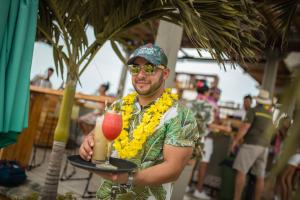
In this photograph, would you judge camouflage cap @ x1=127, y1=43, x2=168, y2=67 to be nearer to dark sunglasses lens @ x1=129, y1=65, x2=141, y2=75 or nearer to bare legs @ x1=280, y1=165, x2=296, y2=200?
dark sunglasses lens @ x1=129, y1=65, x2=141, y2=75

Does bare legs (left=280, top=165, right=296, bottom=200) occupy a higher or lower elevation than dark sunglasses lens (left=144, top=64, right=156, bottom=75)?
lower

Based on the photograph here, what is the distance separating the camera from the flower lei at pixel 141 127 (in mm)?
1902

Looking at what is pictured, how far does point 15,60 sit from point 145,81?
0.88 meters

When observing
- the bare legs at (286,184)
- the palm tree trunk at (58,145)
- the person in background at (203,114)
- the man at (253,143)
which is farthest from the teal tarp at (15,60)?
the man at (253,143)

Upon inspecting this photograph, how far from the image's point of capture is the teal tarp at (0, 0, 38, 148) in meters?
2.18

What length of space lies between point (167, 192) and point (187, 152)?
0.98 ft

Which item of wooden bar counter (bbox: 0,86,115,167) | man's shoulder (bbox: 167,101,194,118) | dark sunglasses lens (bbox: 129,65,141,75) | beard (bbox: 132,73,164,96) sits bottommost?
wooden bar counter (bbox: 0,86,115,167)

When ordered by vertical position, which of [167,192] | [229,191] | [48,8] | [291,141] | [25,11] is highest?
[48,8]

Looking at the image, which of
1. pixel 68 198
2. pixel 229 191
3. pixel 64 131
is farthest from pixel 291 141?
pixel 229 191

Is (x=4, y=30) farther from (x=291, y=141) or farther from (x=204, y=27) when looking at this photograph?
(x=291, y=141)

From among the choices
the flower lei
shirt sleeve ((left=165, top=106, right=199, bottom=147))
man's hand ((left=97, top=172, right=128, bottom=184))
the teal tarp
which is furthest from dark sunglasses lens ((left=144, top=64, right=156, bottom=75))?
the teal tarp

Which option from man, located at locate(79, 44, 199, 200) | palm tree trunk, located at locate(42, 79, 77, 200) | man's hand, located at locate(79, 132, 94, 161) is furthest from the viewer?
palm tree trunk, located at locate(42, 79, 77, 200)

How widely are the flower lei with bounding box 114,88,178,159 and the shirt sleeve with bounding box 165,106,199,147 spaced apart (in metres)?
0.10

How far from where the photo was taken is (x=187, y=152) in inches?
70.2
